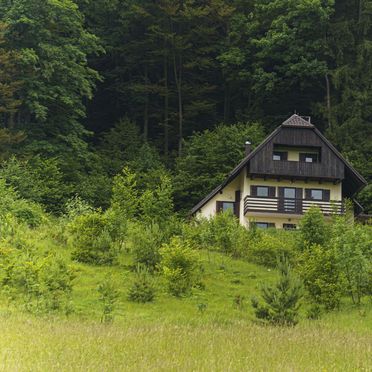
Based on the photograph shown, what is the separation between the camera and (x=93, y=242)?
73.6 feet

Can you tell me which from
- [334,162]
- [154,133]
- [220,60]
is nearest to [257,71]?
[220,60]

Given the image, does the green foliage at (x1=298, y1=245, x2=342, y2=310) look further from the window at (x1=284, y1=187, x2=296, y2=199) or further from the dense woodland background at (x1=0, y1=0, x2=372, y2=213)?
the window at (x1=284, y1=187, x2=296, y2=199)

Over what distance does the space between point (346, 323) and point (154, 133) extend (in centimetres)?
4519

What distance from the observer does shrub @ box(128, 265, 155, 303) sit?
18641mm

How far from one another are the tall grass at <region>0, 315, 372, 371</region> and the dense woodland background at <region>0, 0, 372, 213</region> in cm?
2553

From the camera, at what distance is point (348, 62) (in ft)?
176

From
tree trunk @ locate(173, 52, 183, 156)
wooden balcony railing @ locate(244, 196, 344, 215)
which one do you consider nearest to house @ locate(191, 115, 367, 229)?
wooden balcony railing @ locate(244, 196, 344, 215)

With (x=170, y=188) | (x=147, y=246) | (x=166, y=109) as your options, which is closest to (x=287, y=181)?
(x=170, y=188)

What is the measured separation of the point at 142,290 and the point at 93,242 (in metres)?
4.40

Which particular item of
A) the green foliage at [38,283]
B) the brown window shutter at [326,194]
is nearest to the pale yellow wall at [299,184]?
the brown window shutter at [326,194]

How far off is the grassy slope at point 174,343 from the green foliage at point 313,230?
7.39 metres

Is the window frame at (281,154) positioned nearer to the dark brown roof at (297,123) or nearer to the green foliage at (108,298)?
the dark brown roof at (297,123)

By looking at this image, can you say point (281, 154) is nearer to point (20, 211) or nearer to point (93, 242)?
point (20, 211)

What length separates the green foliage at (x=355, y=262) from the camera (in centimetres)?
1941
